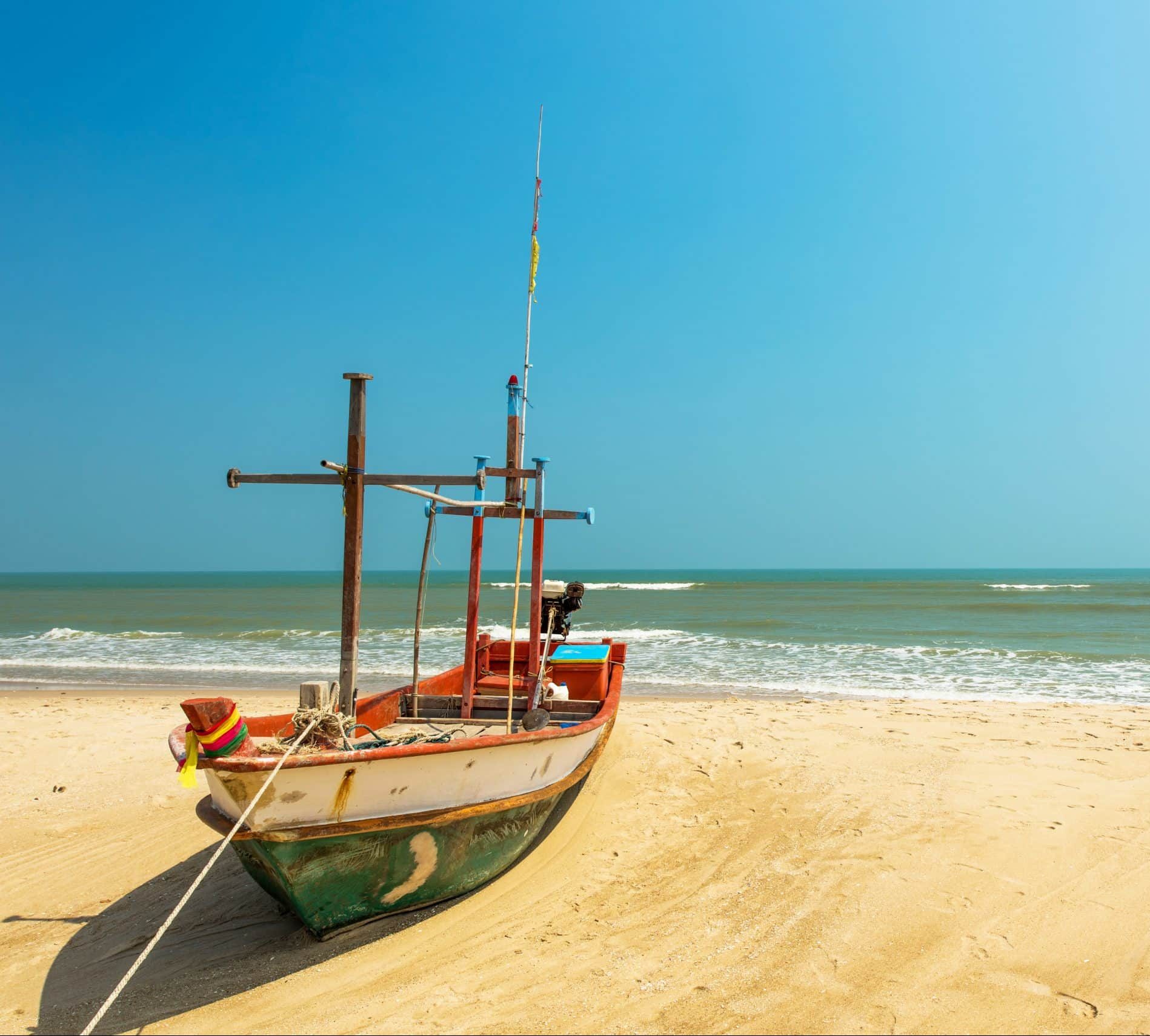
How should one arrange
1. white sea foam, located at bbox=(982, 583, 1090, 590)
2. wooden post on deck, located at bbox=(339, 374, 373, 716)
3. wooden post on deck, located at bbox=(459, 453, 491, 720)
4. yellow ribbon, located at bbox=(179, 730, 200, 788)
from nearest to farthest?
yellow ribbon, located at bbox=(179, 730, 200, 788) → wooden post on deck, located at bbox=(339, 374, 373, 716) → wooden post on deck, located at bbox=(459, 453, 491, 720) → white sea foam, located at bbox=(982, 583, 1090, 590)

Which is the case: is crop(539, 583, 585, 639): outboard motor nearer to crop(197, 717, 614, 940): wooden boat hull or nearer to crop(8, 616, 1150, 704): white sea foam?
crop(8, 616, 1150, 704): white sea foam

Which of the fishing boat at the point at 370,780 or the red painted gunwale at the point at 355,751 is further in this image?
the fishing boat at the point at 370,780

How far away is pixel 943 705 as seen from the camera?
12.5 metres

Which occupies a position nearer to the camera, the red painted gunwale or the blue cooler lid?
the red painted gunwale

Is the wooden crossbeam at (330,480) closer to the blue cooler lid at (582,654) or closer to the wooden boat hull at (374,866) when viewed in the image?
the wooden boat hull at (374,866)

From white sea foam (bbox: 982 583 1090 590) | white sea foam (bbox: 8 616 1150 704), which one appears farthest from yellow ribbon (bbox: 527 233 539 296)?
white sea foam (bbox: 982 583 1090 590)

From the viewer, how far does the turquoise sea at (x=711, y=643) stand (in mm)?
15922

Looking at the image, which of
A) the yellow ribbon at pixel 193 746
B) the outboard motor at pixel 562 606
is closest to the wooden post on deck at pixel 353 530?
the yellow ribbon at pixel 193 746

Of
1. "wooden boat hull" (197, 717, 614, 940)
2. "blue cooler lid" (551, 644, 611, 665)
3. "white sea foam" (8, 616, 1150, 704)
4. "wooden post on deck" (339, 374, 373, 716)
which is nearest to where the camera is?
"wooden boat hull" (197, 717, 614, 940)

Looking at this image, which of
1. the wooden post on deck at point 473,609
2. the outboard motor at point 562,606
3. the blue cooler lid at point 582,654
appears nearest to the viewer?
the wooden post on deck at point 473,609

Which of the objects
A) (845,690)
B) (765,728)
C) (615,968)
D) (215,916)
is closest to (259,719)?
(215,916)

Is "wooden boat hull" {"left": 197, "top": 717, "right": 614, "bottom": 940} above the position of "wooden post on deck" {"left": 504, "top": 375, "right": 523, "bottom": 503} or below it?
below

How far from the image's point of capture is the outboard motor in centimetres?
1064

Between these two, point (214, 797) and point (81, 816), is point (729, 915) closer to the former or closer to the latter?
point (214, 797)
